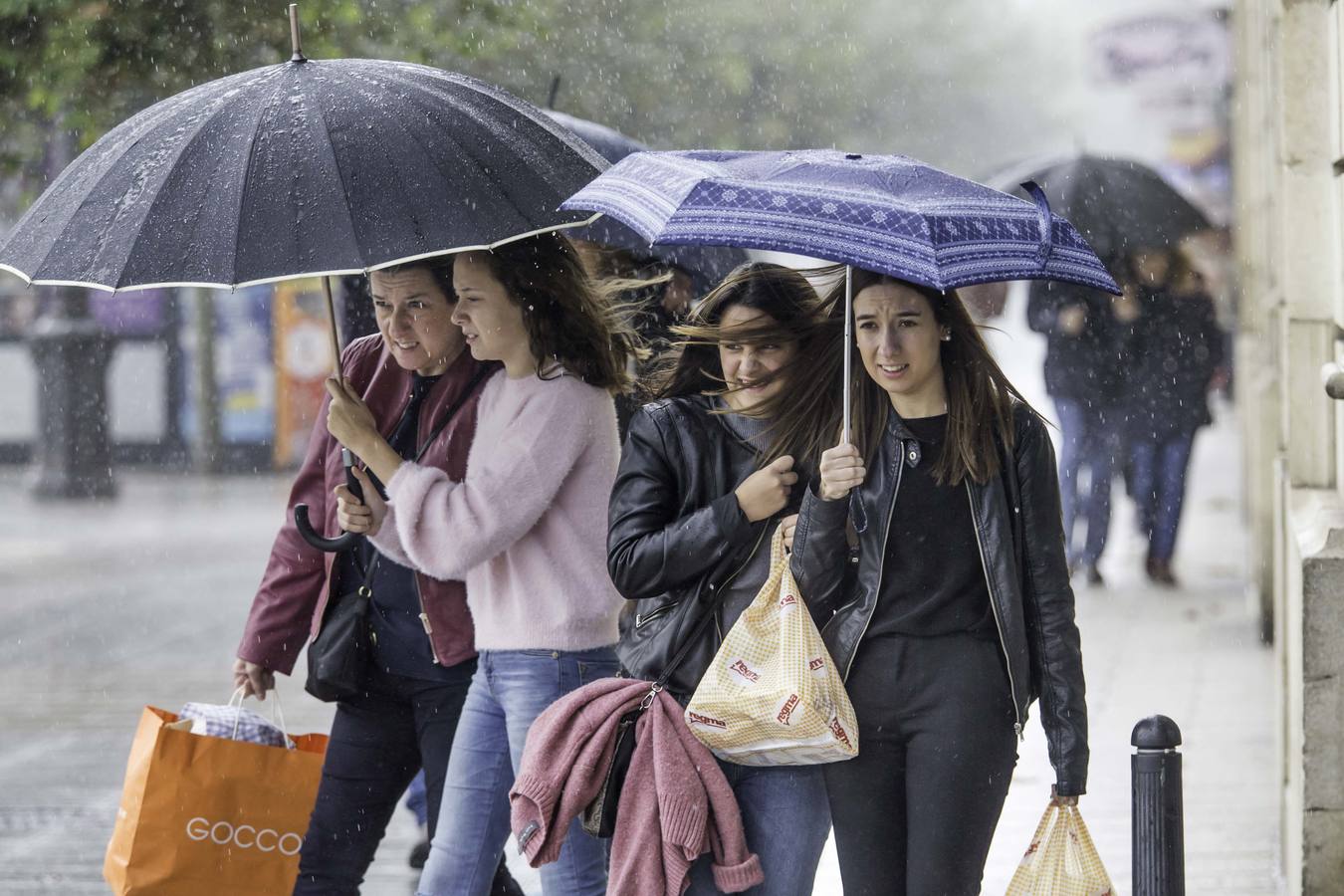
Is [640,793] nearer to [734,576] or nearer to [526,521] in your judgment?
[734,576]

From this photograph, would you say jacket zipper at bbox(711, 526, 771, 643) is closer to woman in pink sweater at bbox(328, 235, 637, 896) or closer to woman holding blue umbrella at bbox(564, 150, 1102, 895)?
woman holding blue umbrella at bbox(564, 150, 1102, 895)

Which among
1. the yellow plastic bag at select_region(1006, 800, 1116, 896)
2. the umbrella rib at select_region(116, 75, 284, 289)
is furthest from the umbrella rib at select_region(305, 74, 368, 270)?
the yellow plastic bag at select_region(1006, 800, 1116, 896)

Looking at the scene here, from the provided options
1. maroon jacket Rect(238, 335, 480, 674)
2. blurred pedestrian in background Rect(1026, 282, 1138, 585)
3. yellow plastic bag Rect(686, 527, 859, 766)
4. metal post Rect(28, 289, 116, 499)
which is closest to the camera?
yellow plastic bag Rect(686, 527, 859, 766)

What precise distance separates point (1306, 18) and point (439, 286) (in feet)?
9.81

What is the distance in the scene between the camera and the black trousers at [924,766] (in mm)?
3441

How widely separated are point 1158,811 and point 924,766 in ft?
2.31

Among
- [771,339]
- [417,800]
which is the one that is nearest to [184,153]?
[771,339]

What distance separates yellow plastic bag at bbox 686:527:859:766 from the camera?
11.0 ft

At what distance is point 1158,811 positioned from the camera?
3.89 meters

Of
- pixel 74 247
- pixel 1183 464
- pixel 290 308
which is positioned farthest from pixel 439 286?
pixel 290 308

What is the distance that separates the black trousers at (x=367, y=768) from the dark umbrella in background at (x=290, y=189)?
101 cm

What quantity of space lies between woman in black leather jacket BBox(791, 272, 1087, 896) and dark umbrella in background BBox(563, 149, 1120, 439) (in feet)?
0.49

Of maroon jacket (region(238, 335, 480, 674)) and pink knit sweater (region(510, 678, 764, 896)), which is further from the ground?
maroon jacket (region(238, 335, 480, 674))

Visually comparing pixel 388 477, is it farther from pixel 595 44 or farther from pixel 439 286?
pixel 595 44
